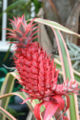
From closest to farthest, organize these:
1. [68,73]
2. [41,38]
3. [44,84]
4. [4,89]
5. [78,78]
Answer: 1. [44,84]
2. [68,73]
3. [78,78]
4. [4,89]
5. [41,38]

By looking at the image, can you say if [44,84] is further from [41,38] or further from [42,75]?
[41,38]

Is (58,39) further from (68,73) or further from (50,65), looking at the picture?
(50,65)

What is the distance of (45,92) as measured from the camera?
30 centimetres

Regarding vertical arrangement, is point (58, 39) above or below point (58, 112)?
above

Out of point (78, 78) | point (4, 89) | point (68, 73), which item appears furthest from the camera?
point (4, 89)

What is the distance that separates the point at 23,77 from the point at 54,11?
2.39 ft

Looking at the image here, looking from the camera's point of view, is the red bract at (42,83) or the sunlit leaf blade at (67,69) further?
the sunlit leaf blade at (67,69)

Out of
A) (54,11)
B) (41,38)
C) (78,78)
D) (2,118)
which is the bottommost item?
(2,118)

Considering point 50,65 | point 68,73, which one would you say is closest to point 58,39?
point 68,73

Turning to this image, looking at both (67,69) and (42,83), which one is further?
(67,69)

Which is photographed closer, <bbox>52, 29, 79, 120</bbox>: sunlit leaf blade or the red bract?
the red bract

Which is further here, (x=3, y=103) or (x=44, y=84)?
(x=3, y=103)

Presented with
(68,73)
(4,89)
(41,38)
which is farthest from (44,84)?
(41,38)

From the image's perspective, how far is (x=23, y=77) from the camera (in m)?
0.32
